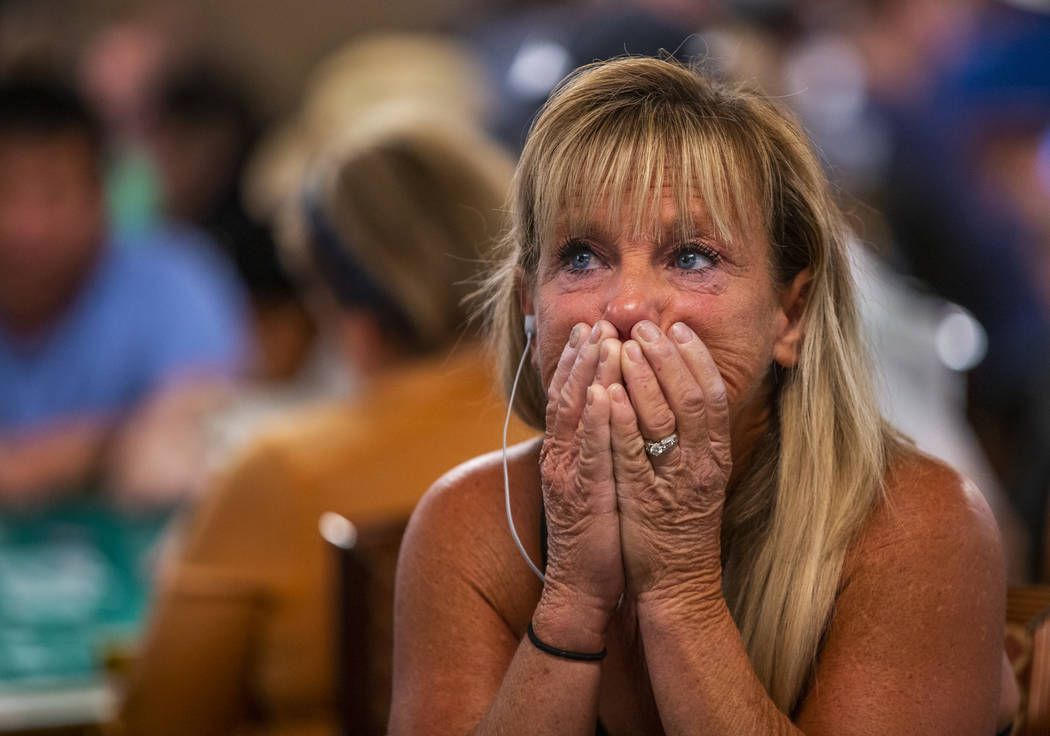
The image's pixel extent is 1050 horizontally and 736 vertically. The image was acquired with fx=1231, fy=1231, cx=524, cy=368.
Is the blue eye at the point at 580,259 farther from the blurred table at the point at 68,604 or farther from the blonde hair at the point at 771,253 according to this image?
the blurred table at the point at 68,604

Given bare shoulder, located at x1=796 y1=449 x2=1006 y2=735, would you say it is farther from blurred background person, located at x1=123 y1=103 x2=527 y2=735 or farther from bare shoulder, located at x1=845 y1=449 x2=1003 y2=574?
blurred background person, located at x1=123 y1=103 x2=527 y2=735

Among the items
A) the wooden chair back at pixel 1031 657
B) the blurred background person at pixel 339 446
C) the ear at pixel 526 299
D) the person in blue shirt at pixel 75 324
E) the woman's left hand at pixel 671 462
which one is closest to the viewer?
the woman's left hand at pixel 671 462

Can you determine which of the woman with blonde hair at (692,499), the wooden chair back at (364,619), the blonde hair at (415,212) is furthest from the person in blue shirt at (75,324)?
the woman with blonde hair at (692,499)

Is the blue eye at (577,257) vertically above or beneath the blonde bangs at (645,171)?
beneath

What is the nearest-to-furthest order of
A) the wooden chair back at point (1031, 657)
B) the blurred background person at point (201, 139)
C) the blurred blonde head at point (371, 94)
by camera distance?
1. the wooden chair back at point (1031, 657)
2. the blurred blonde head at point (371, 94)
3. the blurred background person at point (201, 139)

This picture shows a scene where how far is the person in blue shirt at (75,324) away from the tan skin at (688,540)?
2.43m

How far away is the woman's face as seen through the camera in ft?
4.23

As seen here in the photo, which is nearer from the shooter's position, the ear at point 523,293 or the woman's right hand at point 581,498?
the woman's right hand at point 581,498

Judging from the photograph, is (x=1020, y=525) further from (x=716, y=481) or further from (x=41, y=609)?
(x=41, y=609)

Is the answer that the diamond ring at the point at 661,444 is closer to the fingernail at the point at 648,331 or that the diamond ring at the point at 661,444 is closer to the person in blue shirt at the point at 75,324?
the fingernail at the point at 648,331

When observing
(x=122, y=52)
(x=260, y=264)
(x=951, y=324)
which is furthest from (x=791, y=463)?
(x=122, y=52)

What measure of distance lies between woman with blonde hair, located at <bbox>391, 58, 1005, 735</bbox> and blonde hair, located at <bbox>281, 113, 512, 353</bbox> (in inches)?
32.7

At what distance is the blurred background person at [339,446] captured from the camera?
221 cm

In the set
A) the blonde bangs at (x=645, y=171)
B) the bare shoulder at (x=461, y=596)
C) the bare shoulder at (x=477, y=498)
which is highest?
the blonde bangs at (x=645, y=171)
